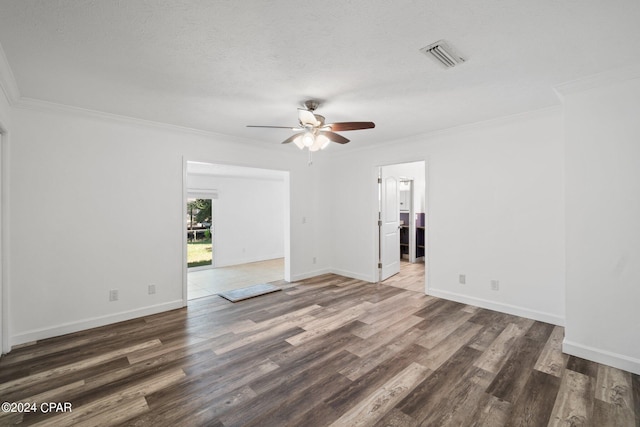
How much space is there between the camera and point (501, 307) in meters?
3.72

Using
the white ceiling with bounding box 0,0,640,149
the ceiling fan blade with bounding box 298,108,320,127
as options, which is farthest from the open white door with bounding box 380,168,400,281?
the ceiling fan blade with bounding box 298,108,320,127

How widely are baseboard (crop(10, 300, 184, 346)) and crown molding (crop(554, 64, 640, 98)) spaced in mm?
5170

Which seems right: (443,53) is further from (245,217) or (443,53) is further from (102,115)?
(245,217)

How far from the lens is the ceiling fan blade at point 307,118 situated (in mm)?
2654

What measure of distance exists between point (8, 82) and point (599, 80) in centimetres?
527

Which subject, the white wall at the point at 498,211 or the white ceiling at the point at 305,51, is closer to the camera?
the white ceiling at the point at 305,51

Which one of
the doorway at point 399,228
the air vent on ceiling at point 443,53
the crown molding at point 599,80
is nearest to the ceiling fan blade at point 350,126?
the air vent on ceiling at point 443,53

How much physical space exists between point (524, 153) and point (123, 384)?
487 centimetres

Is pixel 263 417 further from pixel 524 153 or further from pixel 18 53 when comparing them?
pixel 524 153

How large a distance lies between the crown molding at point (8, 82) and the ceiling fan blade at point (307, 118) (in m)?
2.22

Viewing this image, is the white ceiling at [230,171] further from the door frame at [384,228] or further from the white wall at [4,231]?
the white wall at [4,231]

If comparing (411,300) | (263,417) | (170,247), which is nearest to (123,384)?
(263,417)

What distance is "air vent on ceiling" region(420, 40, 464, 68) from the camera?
1.95m

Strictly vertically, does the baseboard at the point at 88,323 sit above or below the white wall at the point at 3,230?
below
